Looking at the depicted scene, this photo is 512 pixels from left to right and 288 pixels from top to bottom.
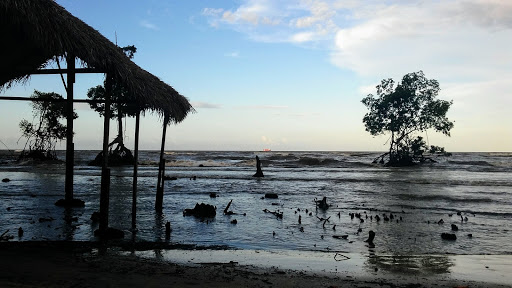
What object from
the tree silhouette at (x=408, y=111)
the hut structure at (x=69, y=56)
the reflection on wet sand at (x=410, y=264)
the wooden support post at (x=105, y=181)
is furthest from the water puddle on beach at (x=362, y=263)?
the tree silhouette at (x=408, y=111)

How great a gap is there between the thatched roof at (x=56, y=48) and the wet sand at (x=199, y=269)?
4179mm

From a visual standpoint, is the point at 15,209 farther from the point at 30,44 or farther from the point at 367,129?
the point at 367,129

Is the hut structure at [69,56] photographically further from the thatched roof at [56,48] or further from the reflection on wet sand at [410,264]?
the reflection on wet sand at [410,264]

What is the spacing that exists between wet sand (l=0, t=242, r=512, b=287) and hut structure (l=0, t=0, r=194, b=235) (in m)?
1.96

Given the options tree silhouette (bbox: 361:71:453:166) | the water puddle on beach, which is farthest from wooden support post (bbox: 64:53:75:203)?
tree silhouette (bbox: 361:71:453:166)

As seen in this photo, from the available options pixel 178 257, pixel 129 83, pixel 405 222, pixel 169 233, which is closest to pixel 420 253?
pixel 405 222

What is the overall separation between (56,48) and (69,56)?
58cm

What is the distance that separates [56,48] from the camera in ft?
26.6

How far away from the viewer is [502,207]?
1742cm

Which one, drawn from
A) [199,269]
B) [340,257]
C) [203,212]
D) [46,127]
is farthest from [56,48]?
[46,127]

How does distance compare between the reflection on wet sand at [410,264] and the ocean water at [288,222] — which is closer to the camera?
the reflection on wet sand at [410,264]

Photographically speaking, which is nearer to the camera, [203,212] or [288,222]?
[288,222]

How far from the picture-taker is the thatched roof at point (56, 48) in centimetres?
746

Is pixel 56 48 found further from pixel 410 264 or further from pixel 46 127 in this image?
pixel 46 127
